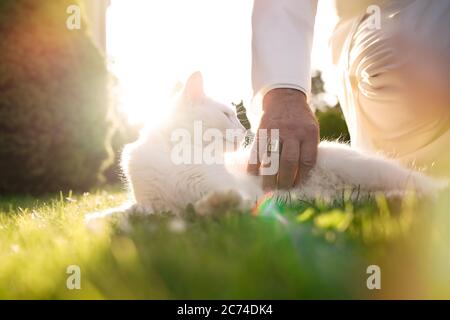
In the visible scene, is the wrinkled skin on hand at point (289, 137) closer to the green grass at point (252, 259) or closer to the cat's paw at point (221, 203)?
the cat's paw at point (221, 203)

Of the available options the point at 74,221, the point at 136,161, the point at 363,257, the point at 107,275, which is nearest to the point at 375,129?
the point at 136,161

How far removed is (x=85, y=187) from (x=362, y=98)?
411 centimetres

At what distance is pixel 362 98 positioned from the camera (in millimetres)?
2992

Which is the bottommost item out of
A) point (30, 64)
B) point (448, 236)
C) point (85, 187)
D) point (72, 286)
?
point (72, 286)

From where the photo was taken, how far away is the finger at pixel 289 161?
1.82 metres

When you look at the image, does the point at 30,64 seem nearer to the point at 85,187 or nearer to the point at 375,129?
the point at 85,187

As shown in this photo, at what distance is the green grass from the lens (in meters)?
0.93

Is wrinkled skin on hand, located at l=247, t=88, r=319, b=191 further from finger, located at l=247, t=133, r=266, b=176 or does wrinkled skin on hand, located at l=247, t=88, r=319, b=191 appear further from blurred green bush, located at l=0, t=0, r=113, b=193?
blurred green bush, located at l=0, t=0, r=113, b=193

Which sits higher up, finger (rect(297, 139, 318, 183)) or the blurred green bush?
the blurred green bush

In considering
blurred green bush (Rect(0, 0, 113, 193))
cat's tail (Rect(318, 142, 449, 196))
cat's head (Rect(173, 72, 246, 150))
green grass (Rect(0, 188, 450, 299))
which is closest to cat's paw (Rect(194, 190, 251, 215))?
green grass (Rect(0, 188, 450, 299))

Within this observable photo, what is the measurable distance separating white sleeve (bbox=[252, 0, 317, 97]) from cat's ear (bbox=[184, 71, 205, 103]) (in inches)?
13.3

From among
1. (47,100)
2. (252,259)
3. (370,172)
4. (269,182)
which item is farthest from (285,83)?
(47,100)

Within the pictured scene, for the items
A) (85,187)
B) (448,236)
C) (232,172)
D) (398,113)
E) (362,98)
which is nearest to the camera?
(448,236)

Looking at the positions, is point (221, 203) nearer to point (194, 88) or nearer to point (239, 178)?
point (239, 178)
